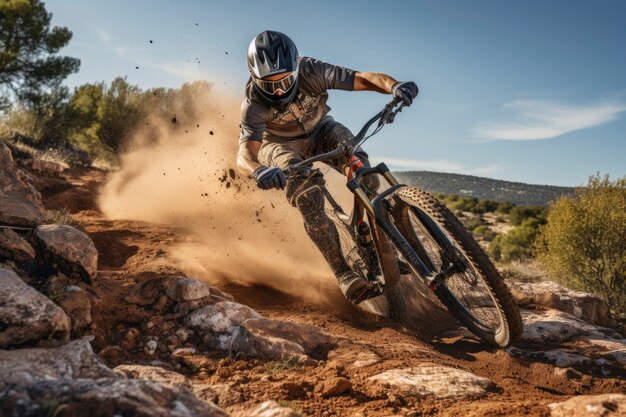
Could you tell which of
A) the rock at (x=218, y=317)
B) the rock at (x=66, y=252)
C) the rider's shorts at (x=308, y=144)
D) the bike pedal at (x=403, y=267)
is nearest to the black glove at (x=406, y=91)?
the rider's shorts at (x=308, y=144)

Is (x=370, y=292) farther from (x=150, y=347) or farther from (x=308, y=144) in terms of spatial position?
(x=150, y=347)

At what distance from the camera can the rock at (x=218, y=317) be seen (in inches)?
161

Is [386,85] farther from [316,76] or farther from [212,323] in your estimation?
[212,323]

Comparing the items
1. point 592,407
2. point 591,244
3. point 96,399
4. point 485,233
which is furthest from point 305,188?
point 485,233

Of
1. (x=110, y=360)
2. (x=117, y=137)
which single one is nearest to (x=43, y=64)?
(x=117, y=137)

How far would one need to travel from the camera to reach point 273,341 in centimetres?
382

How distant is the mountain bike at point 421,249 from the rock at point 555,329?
1.14 metres

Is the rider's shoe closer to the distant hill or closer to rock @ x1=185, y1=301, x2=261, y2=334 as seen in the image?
rock @ x1=185, y1=301, x2=261, y2=334

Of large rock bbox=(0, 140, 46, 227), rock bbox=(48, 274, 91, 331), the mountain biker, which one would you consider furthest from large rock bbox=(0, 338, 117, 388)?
large rock bbox=(0, 140, 46, 227)

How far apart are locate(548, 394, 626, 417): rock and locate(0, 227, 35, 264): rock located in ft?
14.4

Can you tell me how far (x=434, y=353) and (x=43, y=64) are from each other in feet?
86.8

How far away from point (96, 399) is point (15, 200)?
401 centimetres

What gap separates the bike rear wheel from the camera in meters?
3.74

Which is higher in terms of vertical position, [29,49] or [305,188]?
[29,49]
